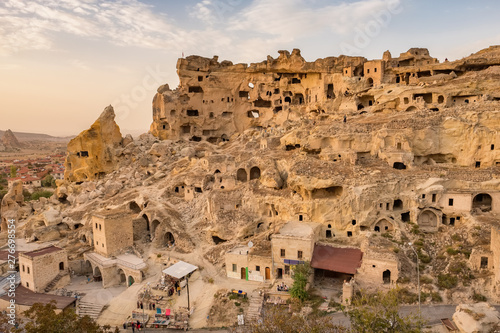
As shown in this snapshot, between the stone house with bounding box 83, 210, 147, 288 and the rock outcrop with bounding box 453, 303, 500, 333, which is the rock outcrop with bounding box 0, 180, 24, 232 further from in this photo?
the rock outcrop with bounding box 453, 303, 500, 333

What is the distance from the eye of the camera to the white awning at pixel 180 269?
24.5m

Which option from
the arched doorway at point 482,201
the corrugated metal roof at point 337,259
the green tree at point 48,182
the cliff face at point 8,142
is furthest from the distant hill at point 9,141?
the arched doorway at point 482,201

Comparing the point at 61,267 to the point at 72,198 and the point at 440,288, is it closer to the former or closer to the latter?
the point at 72,198

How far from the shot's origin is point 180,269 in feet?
83.4

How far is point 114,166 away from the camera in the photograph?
50.7 metres

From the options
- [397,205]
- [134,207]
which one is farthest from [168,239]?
[397,205]

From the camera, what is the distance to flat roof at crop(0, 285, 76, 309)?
2322cm

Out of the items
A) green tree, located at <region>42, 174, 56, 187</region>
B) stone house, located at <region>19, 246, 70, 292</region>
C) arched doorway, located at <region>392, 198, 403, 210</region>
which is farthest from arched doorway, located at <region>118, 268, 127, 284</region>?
green tree, located at <region>42, 174, 56, 187</region>

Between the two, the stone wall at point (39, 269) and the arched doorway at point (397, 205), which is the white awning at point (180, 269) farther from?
the arched doorway at point (397, 205)

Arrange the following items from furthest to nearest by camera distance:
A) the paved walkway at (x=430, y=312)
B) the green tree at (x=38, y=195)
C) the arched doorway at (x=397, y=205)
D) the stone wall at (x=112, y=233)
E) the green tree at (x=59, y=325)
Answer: the green tree at (x=38, y=195) → the stone wall at (x=112, y=233) → the arched doorway at (x=397, y=205) → the paved walkway at (x=430, y=312) → the green tree at (x=59, y=325)

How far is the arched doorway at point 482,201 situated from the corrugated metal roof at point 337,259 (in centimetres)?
1096

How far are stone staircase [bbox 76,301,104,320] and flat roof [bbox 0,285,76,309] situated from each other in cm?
78

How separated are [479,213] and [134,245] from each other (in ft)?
94.2

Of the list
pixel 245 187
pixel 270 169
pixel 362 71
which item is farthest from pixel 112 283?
pixel 362 71
